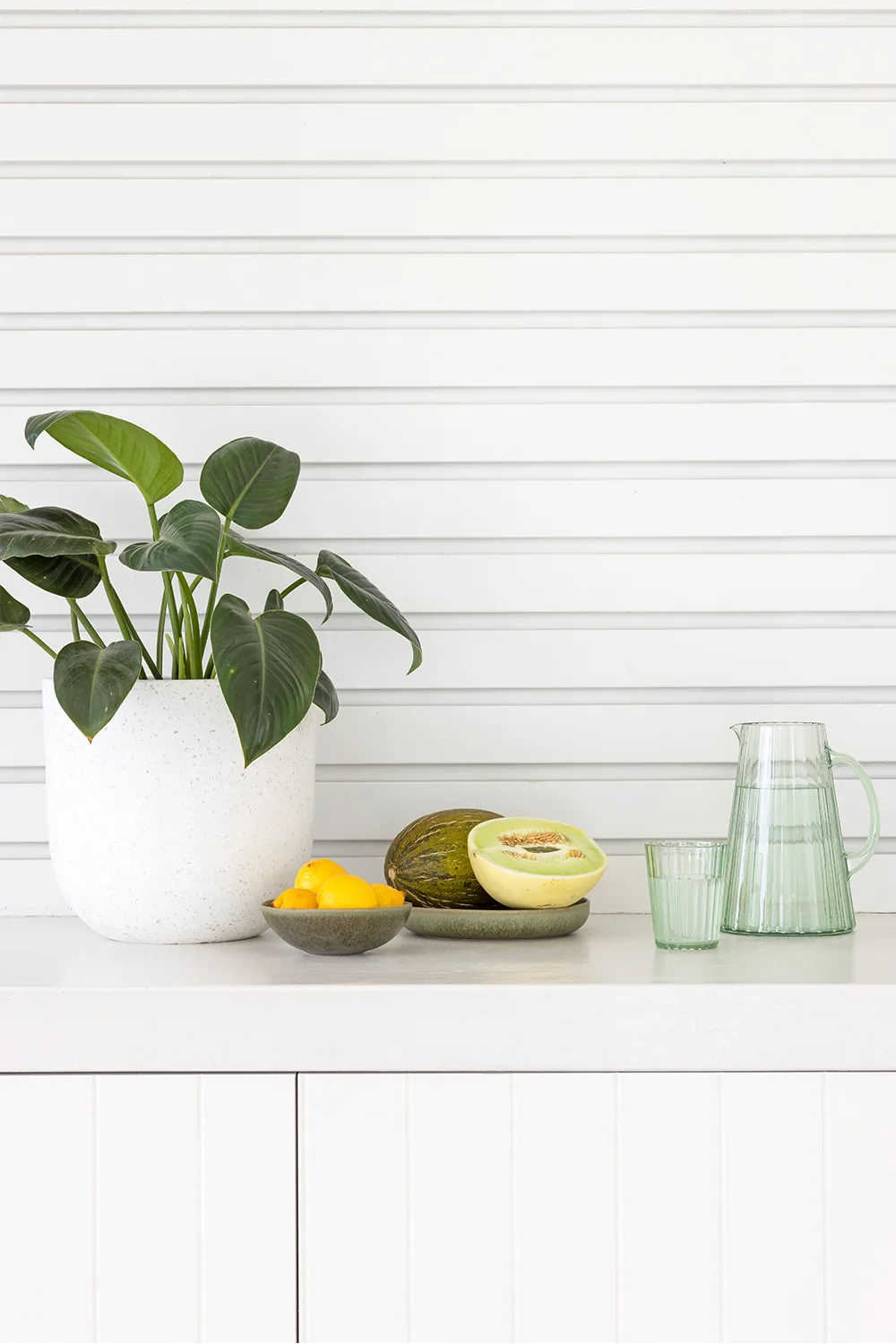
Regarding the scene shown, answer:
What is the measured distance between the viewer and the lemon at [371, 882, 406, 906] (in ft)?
3.79

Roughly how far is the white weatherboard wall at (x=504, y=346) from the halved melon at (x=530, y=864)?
0.21 metres

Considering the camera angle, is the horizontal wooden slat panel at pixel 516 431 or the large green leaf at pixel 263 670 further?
the horizontal wooden slat panel at pixel 516 431

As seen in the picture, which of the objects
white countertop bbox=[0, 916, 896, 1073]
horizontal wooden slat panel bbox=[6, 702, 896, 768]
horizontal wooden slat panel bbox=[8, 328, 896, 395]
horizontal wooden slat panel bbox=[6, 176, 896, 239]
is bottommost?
white countertop bbox=[0, 916, 896, 1073]

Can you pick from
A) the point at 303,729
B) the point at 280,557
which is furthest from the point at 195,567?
the point at 303,729

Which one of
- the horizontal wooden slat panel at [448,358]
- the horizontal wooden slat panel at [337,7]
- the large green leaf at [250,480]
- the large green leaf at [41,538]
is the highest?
the horizontal wooden slat panel at [337,7]

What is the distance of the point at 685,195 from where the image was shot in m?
1.49

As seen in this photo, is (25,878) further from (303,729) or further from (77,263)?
(77,263)

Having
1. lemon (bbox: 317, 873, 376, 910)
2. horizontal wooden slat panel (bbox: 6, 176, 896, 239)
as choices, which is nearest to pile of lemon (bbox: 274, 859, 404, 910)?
lemon (bbox: 317, 873, 376, 910)

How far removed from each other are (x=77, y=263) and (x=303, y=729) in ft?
2.39

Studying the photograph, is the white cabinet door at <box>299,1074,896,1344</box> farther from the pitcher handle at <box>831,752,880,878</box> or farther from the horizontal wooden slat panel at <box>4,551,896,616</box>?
the horizontal wooden slat panel at <box>4,551,896,616</box>

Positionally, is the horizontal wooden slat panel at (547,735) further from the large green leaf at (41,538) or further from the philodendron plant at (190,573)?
the large green leaf at (41,538)

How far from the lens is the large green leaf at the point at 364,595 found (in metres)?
1.23

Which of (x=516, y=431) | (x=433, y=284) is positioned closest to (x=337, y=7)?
(x=433, y=284)

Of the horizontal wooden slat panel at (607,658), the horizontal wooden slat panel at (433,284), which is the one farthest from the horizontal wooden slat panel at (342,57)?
the horizontal wooden slat panel at (607,658)
